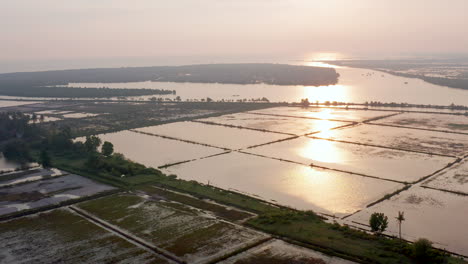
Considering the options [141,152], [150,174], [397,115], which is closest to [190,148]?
[141,152]

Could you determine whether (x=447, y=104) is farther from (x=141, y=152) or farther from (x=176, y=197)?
(x=176, y=197)

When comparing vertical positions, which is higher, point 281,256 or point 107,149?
point 107,149

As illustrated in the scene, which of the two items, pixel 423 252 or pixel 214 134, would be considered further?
pixel 214 134

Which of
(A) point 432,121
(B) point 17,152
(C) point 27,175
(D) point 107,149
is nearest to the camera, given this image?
(C) point 27,175

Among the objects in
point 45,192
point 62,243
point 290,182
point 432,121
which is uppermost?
point 432,121

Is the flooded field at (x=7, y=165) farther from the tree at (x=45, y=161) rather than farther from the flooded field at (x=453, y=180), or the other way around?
the flooded field at (x=453, y=180)

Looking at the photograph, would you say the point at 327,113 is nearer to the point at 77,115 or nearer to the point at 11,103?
the point at 77,115

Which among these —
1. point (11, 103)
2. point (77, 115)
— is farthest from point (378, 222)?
point (11, 103)

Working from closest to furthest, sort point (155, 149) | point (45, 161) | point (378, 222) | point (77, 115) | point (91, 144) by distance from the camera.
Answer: point (378, 222) < point (45, 161) < point (91, 144) < point (155, 149) < point (77, 115)
